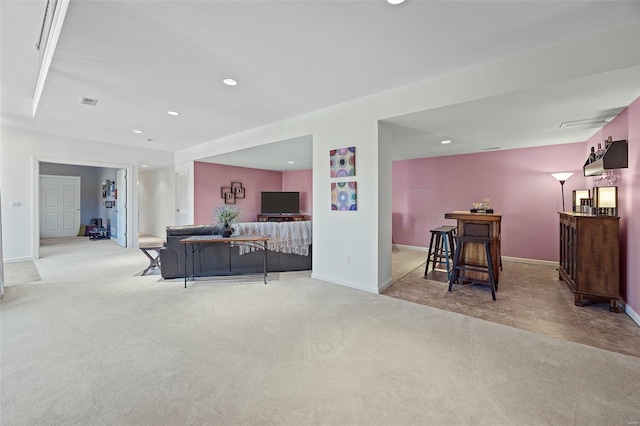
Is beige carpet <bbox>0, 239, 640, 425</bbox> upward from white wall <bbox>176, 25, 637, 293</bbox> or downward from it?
downward

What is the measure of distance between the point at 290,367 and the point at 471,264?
10.2 feet

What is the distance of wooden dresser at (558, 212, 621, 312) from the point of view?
115 inches

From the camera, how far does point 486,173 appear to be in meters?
5.76

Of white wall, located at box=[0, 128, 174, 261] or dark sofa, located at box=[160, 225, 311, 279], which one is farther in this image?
white wall, located at box=[0, 128, 174, 261]

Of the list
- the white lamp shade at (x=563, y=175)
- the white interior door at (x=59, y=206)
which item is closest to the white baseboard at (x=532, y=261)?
the white lamp shade at (x=563, y=175)

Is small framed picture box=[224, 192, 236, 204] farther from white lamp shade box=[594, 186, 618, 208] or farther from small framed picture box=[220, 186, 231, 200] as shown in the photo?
white lamp shade box=[594, 186, 618, 208]

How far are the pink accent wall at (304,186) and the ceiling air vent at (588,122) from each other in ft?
20.4

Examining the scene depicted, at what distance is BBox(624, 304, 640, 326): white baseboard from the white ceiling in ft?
7.03

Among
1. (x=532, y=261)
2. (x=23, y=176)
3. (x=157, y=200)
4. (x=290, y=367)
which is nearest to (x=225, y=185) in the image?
(x=157, y=200)

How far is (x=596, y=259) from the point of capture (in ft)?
9.85

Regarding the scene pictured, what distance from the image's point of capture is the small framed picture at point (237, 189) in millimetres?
8172

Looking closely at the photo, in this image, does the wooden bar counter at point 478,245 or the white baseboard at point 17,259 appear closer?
the wooden bar counter at point 478,245

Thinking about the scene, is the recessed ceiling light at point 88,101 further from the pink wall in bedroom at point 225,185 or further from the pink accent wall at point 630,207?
the pink accent wall at point 630,207

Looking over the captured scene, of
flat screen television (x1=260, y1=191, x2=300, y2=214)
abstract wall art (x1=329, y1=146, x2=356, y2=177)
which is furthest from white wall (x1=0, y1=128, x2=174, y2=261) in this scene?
abstract wall art (x1=329, y1=146, x2=356, y2=177)
